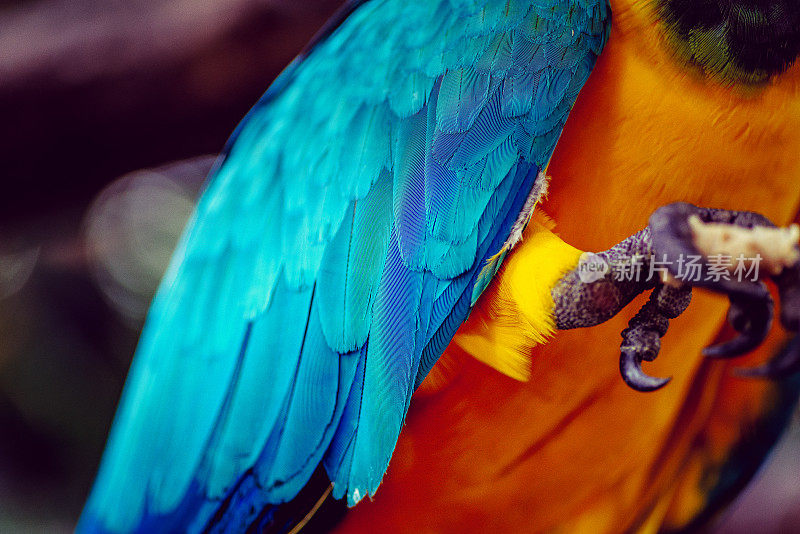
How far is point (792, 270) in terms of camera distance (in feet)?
1.20

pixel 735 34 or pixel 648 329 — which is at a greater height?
pixel 735 34

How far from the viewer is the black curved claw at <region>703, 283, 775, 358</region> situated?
38 cm

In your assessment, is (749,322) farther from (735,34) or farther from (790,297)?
(735,34)

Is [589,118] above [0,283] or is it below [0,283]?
above

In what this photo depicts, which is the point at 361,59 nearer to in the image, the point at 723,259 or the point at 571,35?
the point at 571,35

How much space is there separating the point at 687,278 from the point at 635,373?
0.22 ft

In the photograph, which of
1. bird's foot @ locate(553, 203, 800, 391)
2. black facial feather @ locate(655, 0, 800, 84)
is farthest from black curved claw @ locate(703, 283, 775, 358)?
black facial feather @ locate(655, 0, 800, 84)

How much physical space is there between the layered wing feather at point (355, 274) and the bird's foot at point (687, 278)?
0.07 meters

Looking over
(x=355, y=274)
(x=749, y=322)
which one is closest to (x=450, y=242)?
(x=355, y=274)

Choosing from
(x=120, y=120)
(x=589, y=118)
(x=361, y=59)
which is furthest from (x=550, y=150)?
(x=120, y=120)

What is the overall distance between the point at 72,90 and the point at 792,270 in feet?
2.17

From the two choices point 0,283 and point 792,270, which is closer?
point 792,270

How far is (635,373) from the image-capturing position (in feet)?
1.35

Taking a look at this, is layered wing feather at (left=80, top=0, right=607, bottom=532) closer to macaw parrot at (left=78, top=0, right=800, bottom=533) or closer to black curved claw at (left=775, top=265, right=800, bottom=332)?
macaw parrot at (left=78, top=0, right=800, bottom=533)
